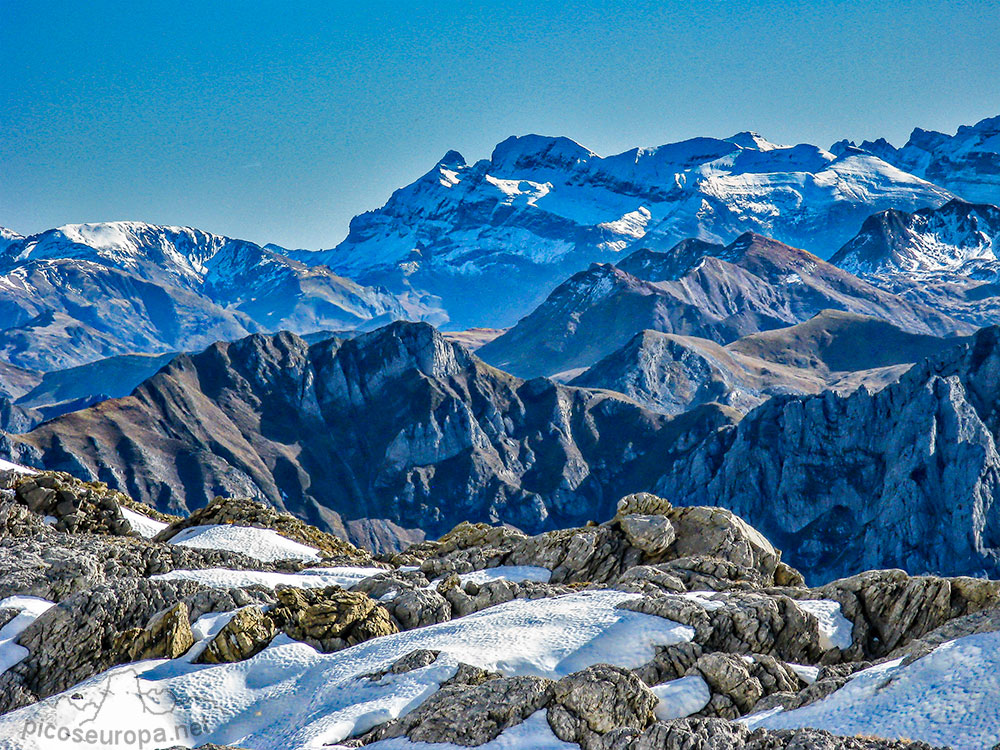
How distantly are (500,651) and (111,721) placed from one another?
13821 mm

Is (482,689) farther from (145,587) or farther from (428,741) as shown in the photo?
(145,587)

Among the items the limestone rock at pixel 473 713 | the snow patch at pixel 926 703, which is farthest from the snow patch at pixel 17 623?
the snow patch at pixel 926 703

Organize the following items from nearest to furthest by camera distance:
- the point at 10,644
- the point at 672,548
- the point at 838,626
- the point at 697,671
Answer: the point at 697,671
the point at 10,644
the point at 838,626
the point at 672,548

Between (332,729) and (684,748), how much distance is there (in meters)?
11.6

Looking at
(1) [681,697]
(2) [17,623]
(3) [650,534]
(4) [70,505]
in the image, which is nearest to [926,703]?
(1) [681,697]

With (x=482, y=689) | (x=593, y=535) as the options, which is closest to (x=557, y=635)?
(x=482, y=689)

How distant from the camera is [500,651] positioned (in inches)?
1400

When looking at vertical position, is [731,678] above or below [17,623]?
below

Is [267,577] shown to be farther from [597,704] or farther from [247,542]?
[597,704]

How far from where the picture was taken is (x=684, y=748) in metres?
25.2

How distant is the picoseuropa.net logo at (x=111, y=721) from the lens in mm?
31234

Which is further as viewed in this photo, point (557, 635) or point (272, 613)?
point (272, 613)

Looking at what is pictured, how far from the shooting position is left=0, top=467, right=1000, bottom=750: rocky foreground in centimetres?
2831

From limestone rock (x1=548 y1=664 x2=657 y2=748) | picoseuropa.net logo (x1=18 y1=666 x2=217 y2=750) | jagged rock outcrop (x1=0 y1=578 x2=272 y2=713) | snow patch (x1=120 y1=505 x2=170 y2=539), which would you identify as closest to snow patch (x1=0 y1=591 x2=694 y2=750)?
picoseuropa.net logo (x1=18 y1=666 x2=217 y2=750)
